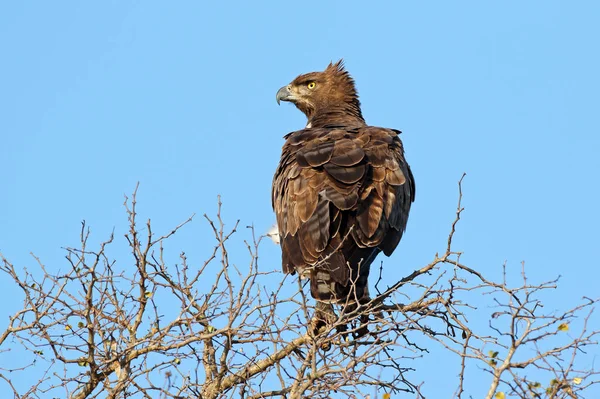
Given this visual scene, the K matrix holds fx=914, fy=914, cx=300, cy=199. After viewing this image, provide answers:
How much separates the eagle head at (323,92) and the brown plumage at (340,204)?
7.26 ft

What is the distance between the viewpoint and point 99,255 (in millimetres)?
6312

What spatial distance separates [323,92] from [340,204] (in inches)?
159

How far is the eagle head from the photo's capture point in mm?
11336

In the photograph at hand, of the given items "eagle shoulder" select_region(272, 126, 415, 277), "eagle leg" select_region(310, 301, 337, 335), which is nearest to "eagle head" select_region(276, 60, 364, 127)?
"eagle shoulder" select_region(272, 126, 415, 277)

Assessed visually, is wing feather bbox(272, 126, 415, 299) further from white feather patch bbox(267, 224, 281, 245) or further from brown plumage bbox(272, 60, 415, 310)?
white feather patch bbox(267, 224, 281, 245)

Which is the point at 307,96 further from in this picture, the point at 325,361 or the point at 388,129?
the point at 325,361

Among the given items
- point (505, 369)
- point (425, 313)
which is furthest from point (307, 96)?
point (505, 369)

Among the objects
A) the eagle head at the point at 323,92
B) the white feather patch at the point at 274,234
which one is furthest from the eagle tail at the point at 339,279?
the eagle head at the point at 323,92

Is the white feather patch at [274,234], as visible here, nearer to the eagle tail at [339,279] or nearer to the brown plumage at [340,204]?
the brown plumage at [340,204]

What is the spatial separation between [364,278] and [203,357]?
176 centimetres

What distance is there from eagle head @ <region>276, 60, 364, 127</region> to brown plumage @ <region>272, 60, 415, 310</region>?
2.21 meters

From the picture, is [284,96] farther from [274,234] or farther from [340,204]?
[340,204]

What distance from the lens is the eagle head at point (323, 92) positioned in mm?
11336

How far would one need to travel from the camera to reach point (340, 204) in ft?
25.2
